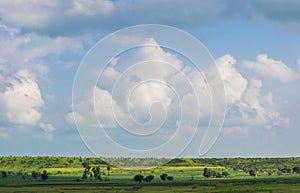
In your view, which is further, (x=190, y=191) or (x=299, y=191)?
(x=190, y=191)

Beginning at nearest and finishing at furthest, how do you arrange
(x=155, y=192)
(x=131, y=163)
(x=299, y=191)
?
(x=299, y=191) → (x=155, y=192) → (x=131, y=163)

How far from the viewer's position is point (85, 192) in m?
164

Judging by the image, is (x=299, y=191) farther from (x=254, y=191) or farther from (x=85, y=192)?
(x=85, y=192)

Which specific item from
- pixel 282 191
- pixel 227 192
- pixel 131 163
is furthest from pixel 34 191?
pixel 282 191

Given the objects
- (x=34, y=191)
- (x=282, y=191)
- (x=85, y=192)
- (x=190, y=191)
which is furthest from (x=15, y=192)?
(x=282, y=191)

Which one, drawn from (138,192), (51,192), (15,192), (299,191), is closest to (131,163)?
(138,192)

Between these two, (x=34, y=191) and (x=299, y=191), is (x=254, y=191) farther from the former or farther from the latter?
(x=34, y=191)

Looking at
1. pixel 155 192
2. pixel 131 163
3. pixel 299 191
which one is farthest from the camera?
pixel 131 163

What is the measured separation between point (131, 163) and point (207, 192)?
26.7 metres

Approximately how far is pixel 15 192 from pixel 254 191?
230 ft

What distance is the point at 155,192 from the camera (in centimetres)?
15850

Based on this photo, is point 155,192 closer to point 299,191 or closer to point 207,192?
point 207,192

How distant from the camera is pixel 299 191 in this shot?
480ft

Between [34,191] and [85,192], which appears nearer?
[85,192]
